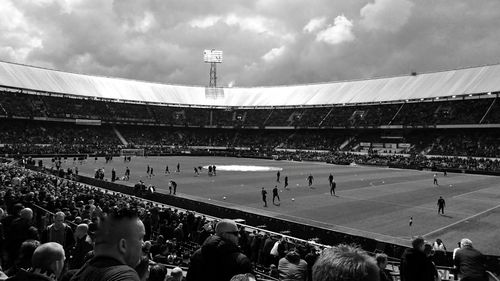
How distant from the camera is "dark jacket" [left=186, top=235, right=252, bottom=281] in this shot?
4.20 m

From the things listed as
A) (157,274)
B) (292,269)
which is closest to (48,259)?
(157,274)

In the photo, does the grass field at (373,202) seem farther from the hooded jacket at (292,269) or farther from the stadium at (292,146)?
the hooded jacket at (292,269)

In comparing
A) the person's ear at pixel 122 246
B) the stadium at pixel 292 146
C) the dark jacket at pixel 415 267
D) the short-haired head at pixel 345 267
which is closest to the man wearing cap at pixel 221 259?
the person's ear at pixel 122 246

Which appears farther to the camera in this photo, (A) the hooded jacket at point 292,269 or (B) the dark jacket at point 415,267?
(B) the dark jacket at point 415,267

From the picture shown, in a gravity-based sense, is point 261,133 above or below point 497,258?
above

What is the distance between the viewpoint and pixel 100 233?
9.36 ft

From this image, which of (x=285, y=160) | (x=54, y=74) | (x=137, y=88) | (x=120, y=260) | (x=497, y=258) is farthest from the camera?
(x=137, y=88)

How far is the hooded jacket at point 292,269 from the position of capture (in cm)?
561

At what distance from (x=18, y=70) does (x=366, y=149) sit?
8211 centimetres

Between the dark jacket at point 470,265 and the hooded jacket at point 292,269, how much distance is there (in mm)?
3351

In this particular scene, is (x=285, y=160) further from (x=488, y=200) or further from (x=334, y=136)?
(x=488, y=200)

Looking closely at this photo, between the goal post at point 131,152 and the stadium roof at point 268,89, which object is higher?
the stadium roof at point 268,89

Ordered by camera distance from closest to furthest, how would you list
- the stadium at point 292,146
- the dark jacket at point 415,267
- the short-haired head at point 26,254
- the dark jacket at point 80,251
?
the short-haired head at point 26,254
the dark jacket at point 415,267
the dark jacket at point 80,251
the stadium at point 292,146

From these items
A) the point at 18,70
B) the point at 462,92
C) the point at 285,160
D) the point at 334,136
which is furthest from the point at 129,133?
the point at 462,92
